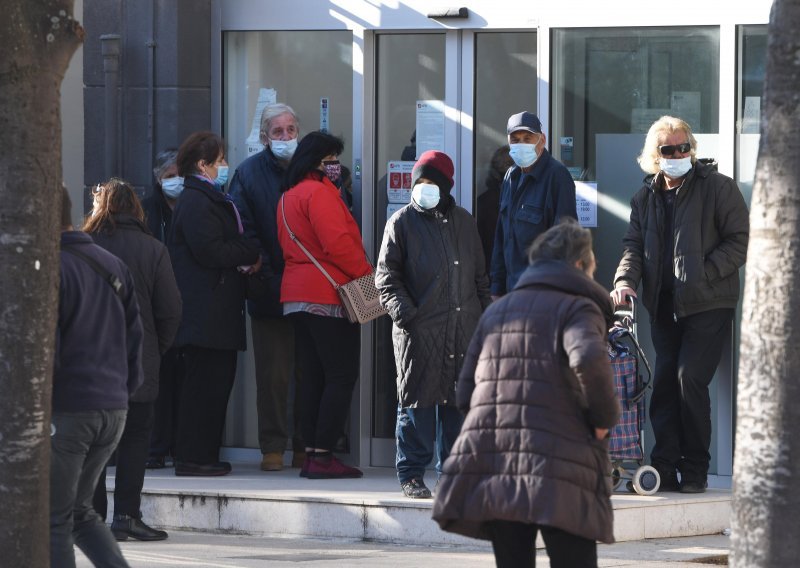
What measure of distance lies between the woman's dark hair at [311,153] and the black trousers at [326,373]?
30.3 inches

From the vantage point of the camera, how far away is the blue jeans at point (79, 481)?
573 centimetres

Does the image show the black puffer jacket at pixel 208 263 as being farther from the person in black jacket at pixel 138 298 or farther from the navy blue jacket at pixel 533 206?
the navy blue jacket at pixel 533 206

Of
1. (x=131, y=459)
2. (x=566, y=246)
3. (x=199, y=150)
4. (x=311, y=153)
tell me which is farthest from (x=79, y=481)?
(x=311, y=153)

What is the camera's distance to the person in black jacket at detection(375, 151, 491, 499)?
8289 mm

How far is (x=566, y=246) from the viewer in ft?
17.5

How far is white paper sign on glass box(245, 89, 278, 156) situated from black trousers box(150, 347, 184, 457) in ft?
4.41

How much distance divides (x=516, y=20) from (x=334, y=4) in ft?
3.68

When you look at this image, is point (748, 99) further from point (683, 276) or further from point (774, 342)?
point (774, 342)

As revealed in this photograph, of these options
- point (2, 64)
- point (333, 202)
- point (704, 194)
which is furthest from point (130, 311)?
point (704, 194)

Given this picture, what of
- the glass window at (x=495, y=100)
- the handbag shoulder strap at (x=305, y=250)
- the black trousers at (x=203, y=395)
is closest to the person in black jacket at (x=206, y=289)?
the black trousers at (x=203, y=395)

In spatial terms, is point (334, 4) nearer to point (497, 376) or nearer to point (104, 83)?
point (104, 83)

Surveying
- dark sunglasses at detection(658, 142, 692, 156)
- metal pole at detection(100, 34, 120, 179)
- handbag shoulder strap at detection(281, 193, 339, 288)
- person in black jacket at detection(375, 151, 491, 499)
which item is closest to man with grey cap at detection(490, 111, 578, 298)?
person in black jacket at detection(375, 151, 491, 499)

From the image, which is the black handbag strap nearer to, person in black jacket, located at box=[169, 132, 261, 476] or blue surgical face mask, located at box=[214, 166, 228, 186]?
person in black jacket, located at box=[169, 132, 261, 476]

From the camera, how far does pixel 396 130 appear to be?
9750 mm
